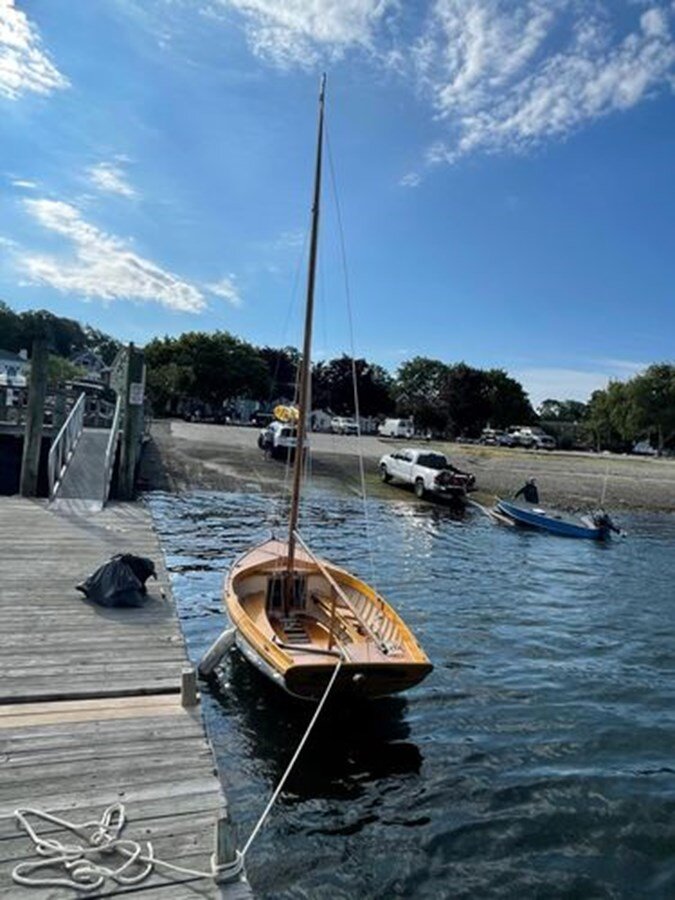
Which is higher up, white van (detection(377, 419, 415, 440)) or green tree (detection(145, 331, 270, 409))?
green tree (detection(145, 331, 270, 409))

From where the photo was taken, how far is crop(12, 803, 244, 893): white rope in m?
3.72

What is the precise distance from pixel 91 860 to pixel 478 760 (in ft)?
16.7

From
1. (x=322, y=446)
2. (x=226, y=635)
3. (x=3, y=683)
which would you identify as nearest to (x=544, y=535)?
(x=226, y=635)

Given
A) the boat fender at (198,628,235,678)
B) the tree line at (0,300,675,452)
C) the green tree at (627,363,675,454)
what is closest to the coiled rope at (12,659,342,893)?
the boat fender at (198,628,235,678)

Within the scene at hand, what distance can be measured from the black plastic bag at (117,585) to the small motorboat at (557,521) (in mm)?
19664

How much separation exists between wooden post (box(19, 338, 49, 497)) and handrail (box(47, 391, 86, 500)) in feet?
1.48

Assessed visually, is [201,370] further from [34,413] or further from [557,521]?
[34,413]

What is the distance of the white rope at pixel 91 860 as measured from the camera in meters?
3.72

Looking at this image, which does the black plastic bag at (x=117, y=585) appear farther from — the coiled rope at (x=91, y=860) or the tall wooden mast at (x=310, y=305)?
the coiled rope at (x=91, y=860)

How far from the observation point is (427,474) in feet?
105

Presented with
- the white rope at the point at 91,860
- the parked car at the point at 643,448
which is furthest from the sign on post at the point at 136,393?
the parked car at the point at 643,448

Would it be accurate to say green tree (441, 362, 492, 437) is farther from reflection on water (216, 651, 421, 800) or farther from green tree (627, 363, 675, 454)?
reflection on water (216, 651, 421, 800)

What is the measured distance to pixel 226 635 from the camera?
8.78 metres

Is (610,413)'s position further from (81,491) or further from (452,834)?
(452,834)
